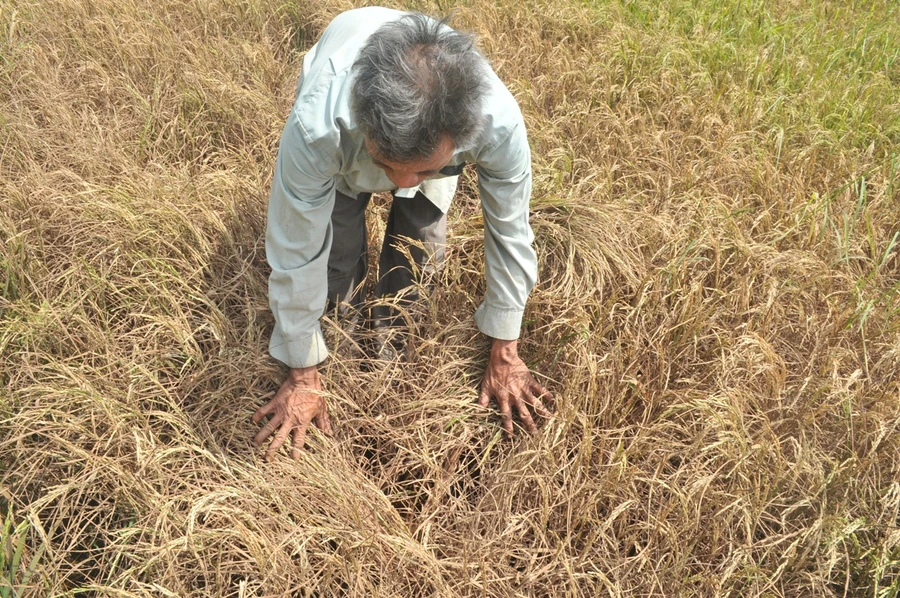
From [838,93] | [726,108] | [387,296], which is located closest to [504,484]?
[387,296]

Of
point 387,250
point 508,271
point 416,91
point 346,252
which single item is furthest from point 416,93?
point 387,250

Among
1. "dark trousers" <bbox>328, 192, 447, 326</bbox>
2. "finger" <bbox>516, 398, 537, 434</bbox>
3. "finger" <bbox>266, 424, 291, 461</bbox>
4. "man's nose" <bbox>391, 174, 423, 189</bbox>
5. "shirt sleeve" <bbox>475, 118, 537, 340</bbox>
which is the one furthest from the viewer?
"dark trousers" <bbox>328, 192, 447, 326</bbox>

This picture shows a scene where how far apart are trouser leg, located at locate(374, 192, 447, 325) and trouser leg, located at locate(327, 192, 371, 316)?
0.09 metres

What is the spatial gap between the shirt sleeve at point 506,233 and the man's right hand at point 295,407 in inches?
19.7

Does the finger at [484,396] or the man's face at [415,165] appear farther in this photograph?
the finger at [484,396]

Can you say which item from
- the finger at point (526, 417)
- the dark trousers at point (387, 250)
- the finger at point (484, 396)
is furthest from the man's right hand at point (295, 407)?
the finger at point (526, 417)

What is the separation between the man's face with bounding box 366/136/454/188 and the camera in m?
1.49

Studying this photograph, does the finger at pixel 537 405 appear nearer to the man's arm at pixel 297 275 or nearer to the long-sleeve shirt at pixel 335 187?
the long-sleeve shirt at pixel 335 187

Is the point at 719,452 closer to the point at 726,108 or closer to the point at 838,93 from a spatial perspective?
the point at 726,108

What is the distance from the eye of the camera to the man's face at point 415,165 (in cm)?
149

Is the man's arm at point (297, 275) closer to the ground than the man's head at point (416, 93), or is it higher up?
closer to the ground

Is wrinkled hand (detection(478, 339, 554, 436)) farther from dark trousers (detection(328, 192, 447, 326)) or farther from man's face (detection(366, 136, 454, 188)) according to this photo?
man's face (detection(366, 136, 454, 188))

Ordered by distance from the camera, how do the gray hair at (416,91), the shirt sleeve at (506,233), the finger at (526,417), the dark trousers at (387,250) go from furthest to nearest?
the dark trousers at (387,250)
the finger at (526,417)
the shirt sleeve at (506,233)
the gray hair at (416,91)

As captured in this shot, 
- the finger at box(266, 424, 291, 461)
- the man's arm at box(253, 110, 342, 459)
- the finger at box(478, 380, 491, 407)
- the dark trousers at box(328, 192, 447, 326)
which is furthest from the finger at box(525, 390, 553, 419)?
the finger at box(266, 424, 291, 461)
